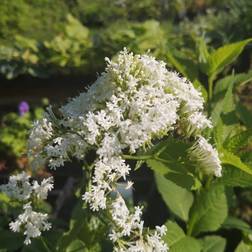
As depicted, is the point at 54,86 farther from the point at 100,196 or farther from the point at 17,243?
the point at 100,196

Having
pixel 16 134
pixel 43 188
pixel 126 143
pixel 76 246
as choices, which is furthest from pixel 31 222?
pixel 16 134

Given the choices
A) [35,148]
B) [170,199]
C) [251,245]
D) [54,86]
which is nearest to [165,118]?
[35,148]

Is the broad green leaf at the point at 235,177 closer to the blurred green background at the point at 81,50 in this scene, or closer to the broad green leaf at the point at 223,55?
the broad green leaf at the point at 223,55

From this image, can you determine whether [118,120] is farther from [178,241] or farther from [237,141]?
[178,241]

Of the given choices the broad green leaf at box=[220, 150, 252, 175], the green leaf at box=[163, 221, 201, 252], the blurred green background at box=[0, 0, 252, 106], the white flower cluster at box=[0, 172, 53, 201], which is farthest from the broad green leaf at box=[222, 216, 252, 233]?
the blurred green background at box=[0, 0, 252, 106]

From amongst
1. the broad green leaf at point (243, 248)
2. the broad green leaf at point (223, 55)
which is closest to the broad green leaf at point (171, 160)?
the broad green leaf at point (223, 55)
